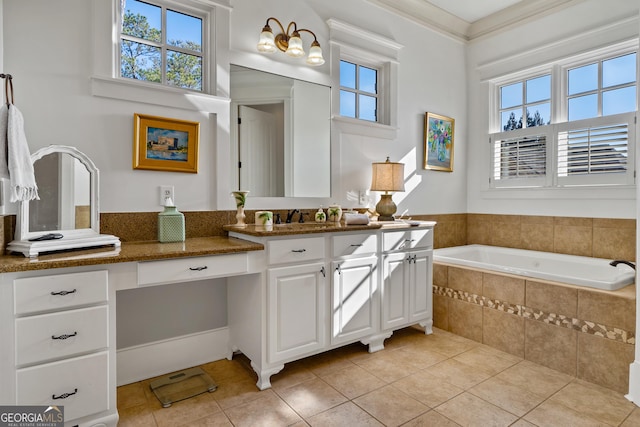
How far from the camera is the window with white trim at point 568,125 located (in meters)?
3.07

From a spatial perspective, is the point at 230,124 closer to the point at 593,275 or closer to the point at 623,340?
the point at 623,340

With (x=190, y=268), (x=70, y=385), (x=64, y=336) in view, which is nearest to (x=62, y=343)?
(x=64, y=336)

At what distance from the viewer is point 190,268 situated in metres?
1.92

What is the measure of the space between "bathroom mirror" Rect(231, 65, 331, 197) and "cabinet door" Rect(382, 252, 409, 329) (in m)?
0.78

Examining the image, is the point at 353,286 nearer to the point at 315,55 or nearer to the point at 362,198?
the point at 362,198

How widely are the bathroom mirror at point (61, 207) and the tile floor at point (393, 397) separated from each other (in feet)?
3.04

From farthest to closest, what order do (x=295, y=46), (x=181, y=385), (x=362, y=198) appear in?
(x=362, y=198) < (x=295, y=46) < (x=181, y=385)

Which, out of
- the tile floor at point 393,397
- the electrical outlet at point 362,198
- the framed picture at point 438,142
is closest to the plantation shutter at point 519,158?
the framed picture at point 438,142

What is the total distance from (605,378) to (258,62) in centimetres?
302

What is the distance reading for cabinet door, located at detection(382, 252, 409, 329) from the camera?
2.71m

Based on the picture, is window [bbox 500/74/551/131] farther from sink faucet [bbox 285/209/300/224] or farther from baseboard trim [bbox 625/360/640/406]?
sink faucet [bbox 285/209/300/224]

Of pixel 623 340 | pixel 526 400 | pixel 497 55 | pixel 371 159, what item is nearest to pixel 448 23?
pixel 497 55

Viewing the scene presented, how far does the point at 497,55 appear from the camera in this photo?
389 centimetres

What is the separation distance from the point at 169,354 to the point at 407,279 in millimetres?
1754
